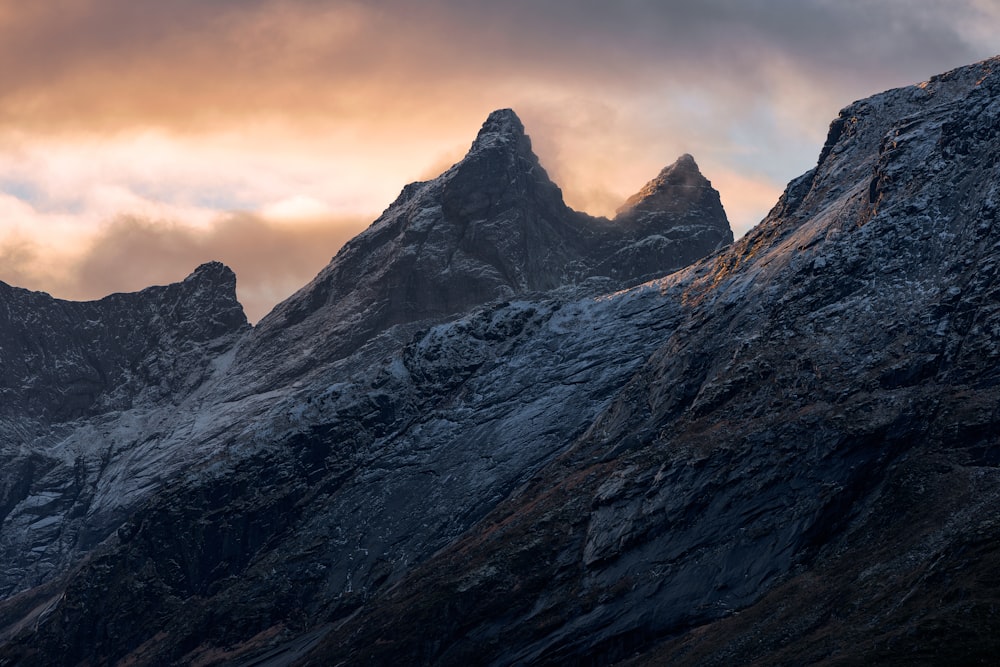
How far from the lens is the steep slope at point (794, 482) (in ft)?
416

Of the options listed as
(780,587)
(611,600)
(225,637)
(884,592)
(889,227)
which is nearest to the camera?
(884,592)

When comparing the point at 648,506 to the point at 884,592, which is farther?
A: the point at 648,506

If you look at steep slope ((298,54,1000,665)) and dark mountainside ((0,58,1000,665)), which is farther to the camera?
dark mountainside ((0,58,1000,665))

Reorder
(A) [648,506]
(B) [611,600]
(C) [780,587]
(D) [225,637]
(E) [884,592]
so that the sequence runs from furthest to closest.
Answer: (D) [225,637]
(A) [648,506]
(B) [611,600]
(C) [780,587]
(E) [884,592]

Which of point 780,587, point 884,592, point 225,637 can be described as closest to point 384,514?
point 225,637

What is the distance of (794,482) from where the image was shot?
490ft

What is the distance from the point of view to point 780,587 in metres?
135

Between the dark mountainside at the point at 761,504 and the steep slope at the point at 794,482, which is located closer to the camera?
the steep slope at the point at 794,482

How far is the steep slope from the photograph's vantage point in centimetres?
12675

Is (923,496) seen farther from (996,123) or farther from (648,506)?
(996,123)

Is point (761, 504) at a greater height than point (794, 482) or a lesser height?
lesser

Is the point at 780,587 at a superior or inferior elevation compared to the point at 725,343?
inferior

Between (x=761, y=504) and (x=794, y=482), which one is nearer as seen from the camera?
(x=761, y=504)

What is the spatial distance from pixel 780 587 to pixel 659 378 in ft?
181
